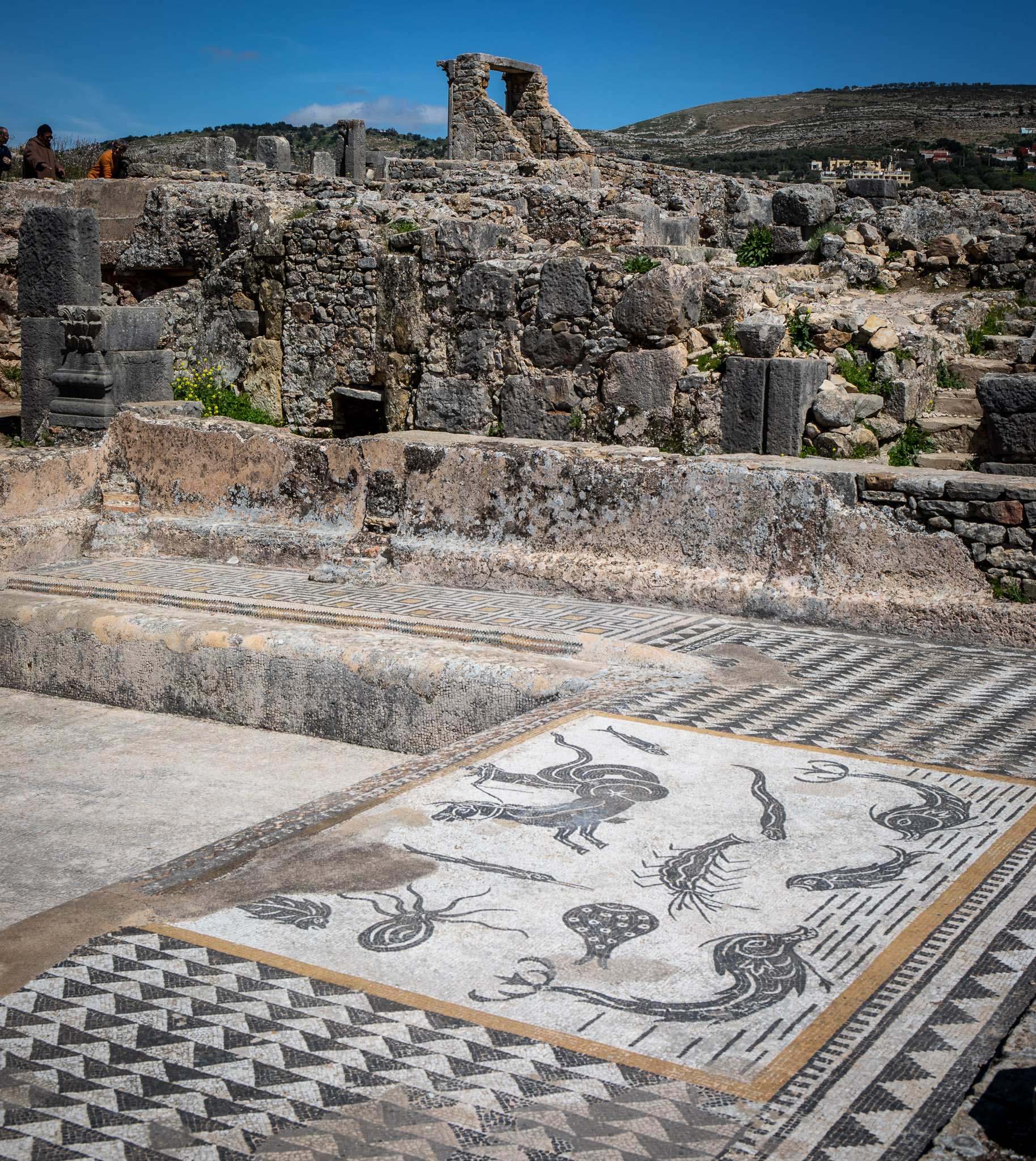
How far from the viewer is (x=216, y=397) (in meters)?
9.01

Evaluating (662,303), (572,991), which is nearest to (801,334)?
(662,303)

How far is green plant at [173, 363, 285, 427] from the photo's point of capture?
29.1 ft

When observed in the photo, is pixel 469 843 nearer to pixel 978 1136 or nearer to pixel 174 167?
pixel 978 1136

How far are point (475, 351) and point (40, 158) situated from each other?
33.8 ft

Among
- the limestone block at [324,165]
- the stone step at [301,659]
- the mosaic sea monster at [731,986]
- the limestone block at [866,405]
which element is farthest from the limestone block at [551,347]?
the limestone block at [324,165]

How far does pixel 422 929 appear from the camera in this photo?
2.46 meters

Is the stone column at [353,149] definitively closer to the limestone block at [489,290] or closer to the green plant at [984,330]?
the limestone block at [489,290]

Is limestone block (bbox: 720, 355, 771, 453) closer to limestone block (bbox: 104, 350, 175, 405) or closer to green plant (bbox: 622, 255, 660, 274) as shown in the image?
green plant (bbox: 622, 255, 660, 274)

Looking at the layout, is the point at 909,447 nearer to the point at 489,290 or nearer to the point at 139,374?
the point at 489,290

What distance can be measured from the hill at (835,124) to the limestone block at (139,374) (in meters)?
21.7

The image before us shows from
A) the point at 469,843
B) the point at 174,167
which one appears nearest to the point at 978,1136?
the point at 469,843

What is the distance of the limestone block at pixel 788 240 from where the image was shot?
31.2ft

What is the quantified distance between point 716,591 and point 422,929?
3140 millimetres

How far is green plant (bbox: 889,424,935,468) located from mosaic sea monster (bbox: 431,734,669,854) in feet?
11.1
